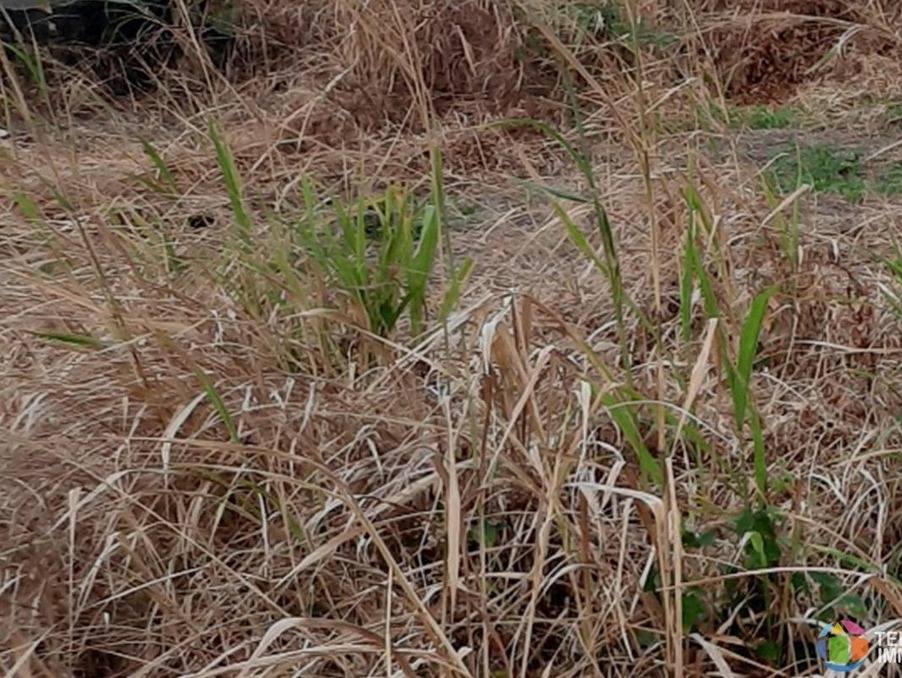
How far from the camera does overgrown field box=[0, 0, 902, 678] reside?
143cm

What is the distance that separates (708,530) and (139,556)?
26.8 inches

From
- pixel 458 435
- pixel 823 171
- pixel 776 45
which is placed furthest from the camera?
pixel 776 45

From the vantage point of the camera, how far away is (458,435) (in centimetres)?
161

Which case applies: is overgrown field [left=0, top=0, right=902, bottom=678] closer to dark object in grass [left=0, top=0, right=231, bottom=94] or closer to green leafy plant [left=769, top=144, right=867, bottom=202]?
green leafy plant [left=769, top=144, right=867, bottom=202]

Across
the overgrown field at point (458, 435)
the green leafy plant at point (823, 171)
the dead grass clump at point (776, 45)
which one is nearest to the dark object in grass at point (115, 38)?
the overgrown field at point (458, 435)

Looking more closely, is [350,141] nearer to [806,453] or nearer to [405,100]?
[405,100]

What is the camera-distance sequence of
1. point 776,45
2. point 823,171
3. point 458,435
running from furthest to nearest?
1. point 776,45
2. point 823,171
3. point 458,435

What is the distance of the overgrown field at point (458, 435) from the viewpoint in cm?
Answer: 143

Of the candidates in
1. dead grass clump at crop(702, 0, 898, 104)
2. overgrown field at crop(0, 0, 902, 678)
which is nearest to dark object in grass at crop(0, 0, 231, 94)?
overgrown field at crop(0, 0, 902, 678)

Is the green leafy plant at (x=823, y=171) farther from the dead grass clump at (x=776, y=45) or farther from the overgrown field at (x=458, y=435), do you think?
the dead grass clump at (x=776, y=45)

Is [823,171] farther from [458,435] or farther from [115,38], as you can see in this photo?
[115,38]

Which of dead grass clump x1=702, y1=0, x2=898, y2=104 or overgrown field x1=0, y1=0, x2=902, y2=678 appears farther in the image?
dead grass clump x1=702, y1=0, x2=898, y2=104

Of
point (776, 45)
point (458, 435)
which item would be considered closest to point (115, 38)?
point (776, 45)

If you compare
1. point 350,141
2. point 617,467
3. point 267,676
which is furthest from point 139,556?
point 350,141
